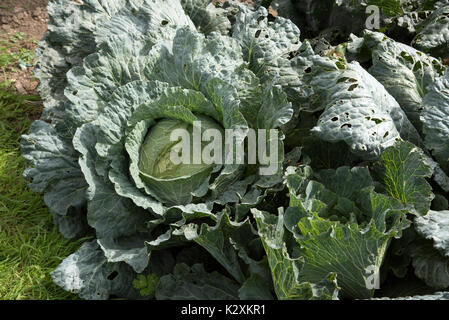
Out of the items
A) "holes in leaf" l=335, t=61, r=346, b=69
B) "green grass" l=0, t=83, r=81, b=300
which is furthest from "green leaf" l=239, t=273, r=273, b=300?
"holes in leaf" l=335, t=61, r=346, b=69

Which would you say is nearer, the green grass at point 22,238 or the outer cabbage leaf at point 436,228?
the outer cabbage leaf at point 436,228

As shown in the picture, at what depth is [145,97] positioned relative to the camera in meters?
2.79

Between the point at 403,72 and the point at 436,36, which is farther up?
the point at 436,36

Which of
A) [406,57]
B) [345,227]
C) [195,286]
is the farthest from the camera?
[406,57]

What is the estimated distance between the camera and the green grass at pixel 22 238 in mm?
2861

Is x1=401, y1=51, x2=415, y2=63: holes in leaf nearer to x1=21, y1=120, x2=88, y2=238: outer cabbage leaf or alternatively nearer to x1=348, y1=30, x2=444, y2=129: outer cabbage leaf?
x1=348, y1=30, x2=444, y2=129: outer cabbage leaf

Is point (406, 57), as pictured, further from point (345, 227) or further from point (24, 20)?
point (24, 20)

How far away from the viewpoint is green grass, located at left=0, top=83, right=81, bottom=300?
2861 millimetres

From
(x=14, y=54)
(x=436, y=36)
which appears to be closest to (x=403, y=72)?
(x=436, y=36)

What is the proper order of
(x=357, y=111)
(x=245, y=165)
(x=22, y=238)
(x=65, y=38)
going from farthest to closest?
(x=65, y=38) < (x=22, y=238) < (x=245, y=165) < (x=357, y=111)

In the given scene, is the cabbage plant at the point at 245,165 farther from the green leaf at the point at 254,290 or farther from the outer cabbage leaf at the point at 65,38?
the outer cabbage leaf at the point at 65,38

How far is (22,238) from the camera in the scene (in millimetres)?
3127

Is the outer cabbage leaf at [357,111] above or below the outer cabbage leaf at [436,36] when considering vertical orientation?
below

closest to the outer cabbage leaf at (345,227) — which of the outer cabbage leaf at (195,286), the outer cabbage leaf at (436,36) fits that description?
the outer cabbage leaf at (195,286)
